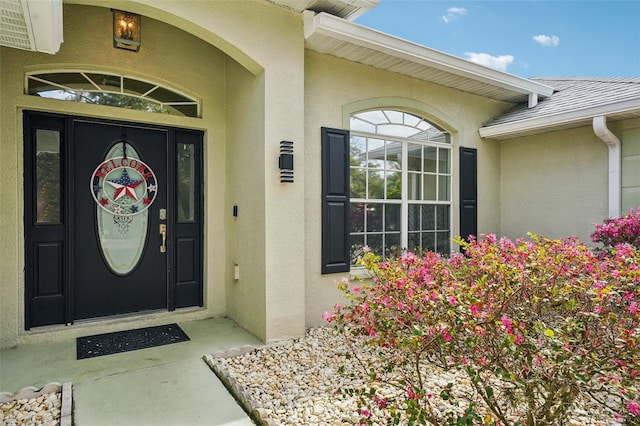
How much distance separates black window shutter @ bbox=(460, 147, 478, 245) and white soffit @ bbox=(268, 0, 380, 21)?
9.88ft

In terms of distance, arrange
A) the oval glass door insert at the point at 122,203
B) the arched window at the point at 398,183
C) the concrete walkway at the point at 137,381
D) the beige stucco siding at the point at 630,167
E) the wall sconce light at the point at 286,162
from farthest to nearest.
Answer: the beige stucco siding at the point at 630,167
the arched window at the point at 398,183
the oval glass door insert at the point at 122,203
the wall sconce light at the point at 286,162
the concrete walkway at the point at 137,381

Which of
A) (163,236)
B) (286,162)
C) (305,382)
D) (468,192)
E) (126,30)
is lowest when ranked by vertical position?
(305,382)

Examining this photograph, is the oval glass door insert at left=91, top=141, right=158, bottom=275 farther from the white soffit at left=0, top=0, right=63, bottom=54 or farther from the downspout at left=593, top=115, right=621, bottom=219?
the downspout at left=593, top=115, right=621, bottom=219

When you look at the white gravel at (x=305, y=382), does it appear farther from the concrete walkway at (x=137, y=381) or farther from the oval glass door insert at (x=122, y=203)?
the oval glass door insert at (x=122, y=203)

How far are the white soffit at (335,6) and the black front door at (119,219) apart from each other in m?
2.26

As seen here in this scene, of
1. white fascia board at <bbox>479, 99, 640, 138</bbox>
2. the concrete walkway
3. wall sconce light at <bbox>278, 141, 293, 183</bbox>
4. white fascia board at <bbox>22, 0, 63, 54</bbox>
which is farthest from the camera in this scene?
white fascia board at <bbox>479, 99, 640, 138</bbox>

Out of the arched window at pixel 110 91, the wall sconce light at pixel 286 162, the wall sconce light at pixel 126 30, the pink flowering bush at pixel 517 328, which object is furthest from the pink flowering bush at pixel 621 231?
the wall sconce light at pixel 126 30

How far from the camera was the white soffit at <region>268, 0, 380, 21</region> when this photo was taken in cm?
400

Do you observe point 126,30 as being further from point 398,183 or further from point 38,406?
point 398,183

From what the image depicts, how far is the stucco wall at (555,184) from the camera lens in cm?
561

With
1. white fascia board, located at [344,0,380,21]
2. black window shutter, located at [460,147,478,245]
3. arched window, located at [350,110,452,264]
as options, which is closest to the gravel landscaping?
arched window, located at [350,110,452,264]

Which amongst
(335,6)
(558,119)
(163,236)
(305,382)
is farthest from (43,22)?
(558,119)

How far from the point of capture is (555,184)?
605 centimetres

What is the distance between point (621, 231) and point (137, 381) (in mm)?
5897
